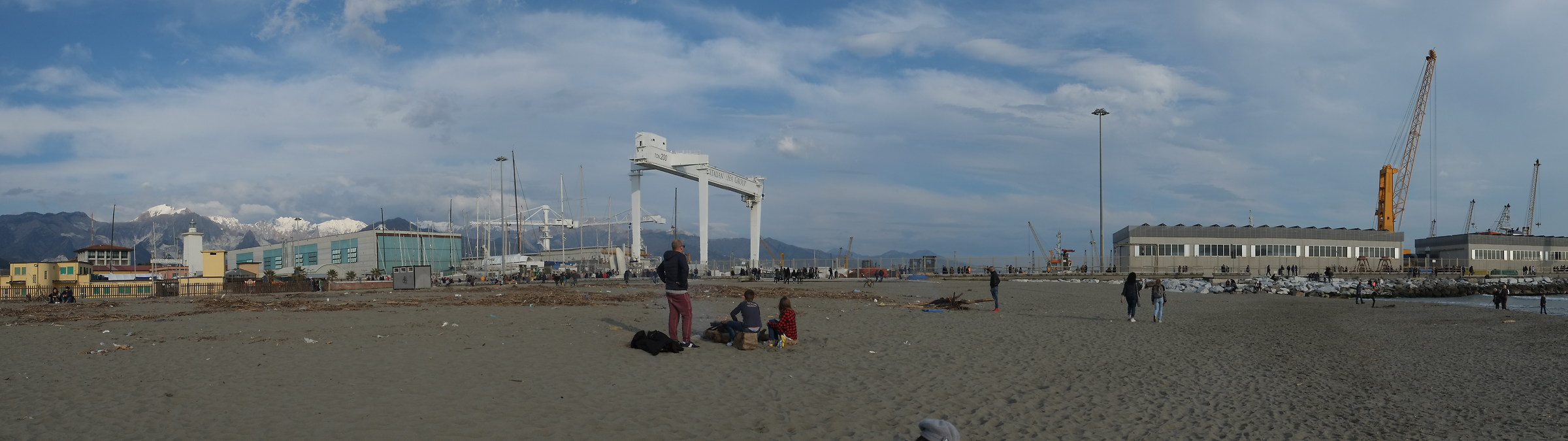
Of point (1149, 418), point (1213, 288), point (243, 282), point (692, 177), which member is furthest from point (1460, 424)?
point (692, 177)

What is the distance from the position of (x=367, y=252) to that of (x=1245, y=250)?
89472mm

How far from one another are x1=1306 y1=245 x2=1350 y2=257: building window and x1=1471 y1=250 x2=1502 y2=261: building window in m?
17.8

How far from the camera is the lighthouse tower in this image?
65438 millimetres

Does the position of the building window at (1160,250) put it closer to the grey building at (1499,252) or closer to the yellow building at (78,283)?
the grey building at (1499,252)

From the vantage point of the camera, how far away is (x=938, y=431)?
5699 mm

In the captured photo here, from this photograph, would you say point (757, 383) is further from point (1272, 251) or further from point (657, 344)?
point (1272, 251)

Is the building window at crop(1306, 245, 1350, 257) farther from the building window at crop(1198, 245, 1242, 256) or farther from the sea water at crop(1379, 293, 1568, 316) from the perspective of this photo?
the sea water at crop(1379, 293, 1568, 316)

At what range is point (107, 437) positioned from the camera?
6.14m

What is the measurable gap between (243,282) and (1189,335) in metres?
41.1

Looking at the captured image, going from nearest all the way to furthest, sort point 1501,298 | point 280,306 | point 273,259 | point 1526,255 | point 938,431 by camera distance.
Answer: point 938,431 → point 280,306 → point 1501,298 → point 1526,255 → point 273,259

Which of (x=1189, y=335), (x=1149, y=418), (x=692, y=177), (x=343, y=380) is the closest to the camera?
(x=1149, y=418)

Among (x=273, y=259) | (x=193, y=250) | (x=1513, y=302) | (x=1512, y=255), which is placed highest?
(x=193, y=250)

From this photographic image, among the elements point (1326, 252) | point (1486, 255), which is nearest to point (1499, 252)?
point (1486, 255)

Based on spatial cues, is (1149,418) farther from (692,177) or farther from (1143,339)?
(692,177)
